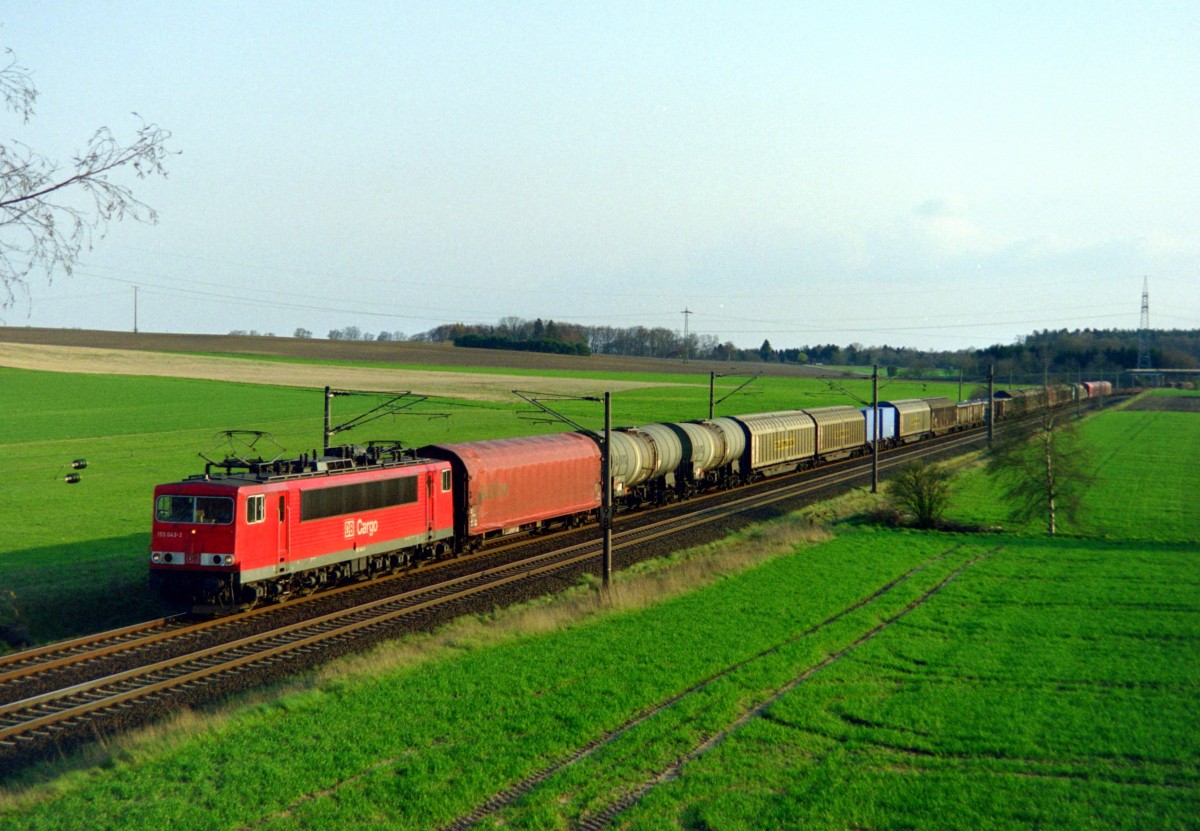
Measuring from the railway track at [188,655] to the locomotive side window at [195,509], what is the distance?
2.72 meters

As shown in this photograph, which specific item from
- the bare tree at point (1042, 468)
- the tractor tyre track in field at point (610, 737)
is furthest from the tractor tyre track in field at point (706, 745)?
the bare tree at point (1042, 468)

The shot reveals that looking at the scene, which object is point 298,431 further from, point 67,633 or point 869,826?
point 869,826

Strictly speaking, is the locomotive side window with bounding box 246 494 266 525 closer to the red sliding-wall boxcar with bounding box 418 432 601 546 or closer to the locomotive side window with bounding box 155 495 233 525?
the locomotive side window with bounding box 155 495 233 525

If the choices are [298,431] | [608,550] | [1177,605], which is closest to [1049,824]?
[608,550]

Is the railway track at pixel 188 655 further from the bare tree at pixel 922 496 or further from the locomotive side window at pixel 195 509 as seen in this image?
the bare tree at pixel 922 496

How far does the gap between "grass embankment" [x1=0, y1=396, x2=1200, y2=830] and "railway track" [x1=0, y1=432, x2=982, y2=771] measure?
2277 mm

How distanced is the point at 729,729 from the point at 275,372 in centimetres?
9035

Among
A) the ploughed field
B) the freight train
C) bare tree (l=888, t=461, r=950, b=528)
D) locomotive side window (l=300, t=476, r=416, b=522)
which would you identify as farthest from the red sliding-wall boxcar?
bare tree (l=888, t=461, r=950, b=528)

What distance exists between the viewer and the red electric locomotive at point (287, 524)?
24969mm

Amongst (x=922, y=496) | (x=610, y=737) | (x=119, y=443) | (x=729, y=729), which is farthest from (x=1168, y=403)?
(x=610, y=737)

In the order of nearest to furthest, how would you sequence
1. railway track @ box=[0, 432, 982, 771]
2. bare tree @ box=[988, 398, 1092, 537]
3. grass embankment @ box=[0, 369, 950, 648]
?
1. railway track @ box=[0, 432, 982, 771]
2. grass embankment @ box=[0, 369, 950, 648]
3. bare tree @ box=[988, 398, 1092, 537]

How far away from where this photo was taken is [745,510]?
46.9 metres

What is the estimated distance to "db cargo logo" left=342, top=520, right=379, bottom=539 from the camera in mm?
28453

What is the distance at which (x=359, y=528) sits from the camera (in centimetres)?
2889
